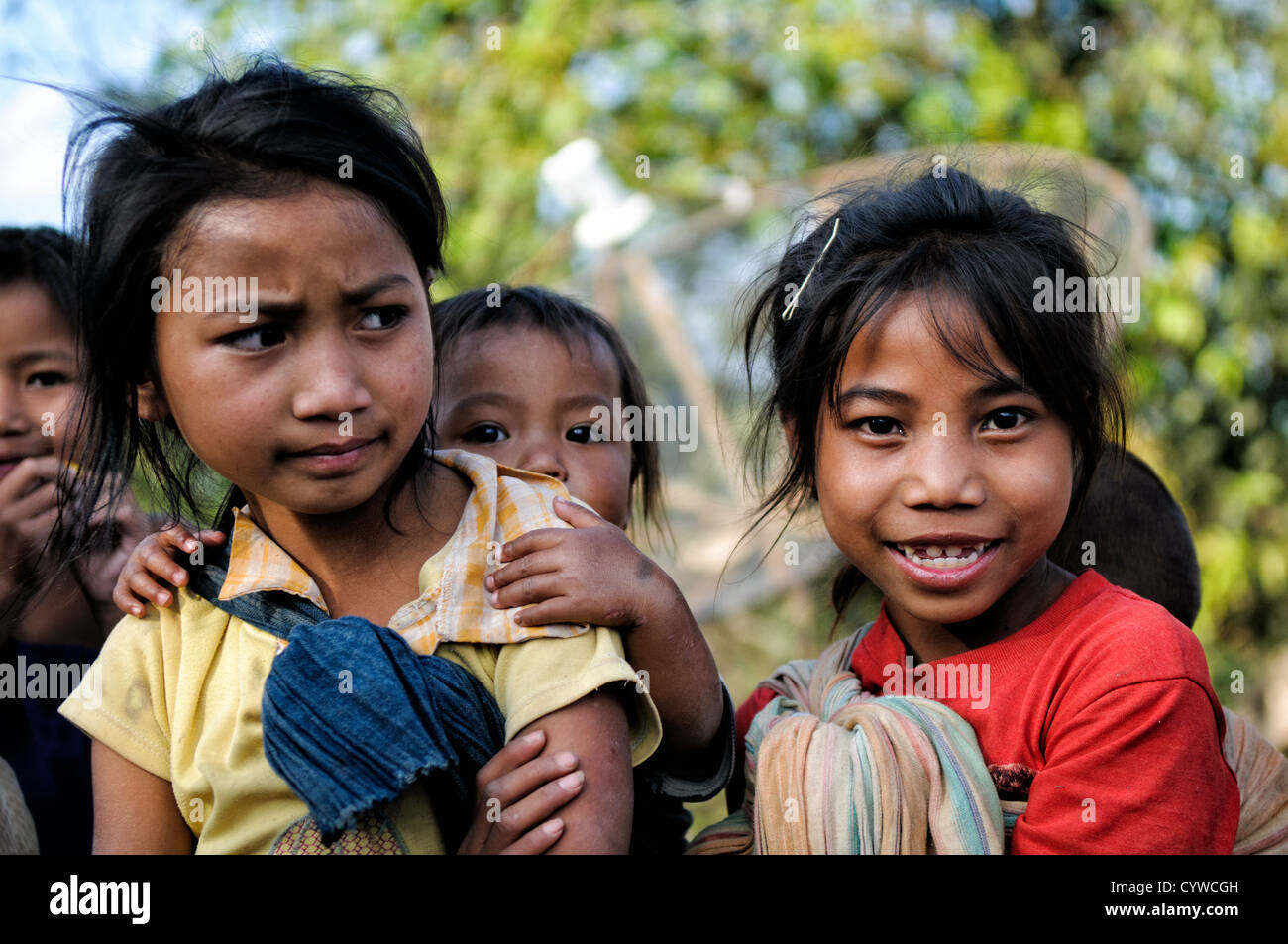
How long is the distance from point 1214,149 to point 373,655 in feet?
20.3

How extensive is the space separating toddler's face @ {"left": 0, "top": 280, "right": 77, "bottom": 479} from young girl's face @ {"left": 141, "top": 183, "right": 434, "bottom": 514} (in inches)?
38.5

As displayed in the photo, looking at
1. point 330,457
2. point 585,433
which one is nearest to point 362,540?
point 330,457

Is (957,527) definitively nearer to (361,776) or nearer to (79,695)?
(361,776)

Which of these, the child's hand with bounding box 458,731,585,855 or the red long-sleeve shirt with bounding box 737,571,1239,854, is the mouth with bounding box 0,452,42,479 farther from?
the red long-sleeve shirt with bounding box 737,571,1239,854

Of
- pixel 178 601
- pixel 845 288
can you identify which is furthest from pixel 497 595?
pixel 845 288

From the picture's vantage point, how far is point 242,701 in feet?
6.35

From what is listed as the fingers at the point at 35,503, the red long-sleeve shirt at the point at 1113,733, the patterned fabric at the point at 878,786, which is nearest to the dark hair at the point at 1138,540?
the red long-sleeve shirt at the point at 1113,733

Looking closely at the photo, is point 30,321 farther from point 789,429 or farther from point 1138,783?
point 1138,783

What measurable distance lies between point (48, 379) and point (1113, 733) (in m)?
2.42

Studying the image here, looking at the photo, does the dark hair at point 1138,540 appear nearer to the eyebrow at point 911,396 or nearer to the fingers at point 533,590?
the eyebrow at point 911,396

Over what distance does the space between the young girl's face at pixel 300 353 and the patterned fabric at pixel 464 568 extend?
0.16m

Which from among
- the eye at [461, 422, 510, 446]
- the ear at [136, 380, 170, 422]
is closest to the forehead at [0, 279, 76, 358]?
the ear at [136, 380, 170, 422]

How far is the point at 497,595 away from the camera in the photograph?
6.43ft

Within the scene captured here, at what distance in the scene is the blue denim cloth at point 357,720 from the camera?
5.64 feet
